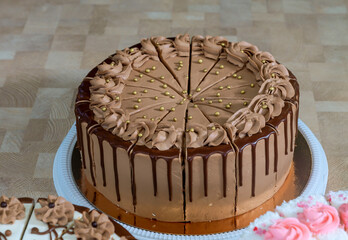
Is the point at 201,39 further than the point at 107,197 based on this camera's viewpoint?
Yes

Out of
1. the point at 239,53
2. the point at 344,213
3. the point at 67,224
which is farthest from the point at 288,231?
the point at 239,53

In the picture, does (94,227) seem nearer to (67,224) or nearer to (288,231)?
(67,224)

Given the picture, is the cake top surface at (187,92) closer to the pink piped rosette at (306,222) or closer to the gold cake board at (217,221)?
the gold cake board at (217,221)

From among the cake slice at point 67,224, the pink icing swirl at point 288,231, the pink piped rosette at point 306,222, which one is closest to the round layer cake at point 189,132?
the cake slice at point 67,224

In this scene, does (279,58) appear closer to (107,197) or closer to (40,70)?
(40,70)

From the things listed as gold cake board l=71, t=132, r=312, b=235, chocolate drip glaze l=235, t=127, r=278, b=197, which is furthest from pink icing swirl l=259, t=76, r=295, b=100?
gold cake board l=71, t=132, r=312, b=235

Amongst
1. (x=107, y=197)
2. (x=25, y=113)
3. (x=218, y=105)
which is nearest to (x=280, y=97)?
(x=218, y=105)
